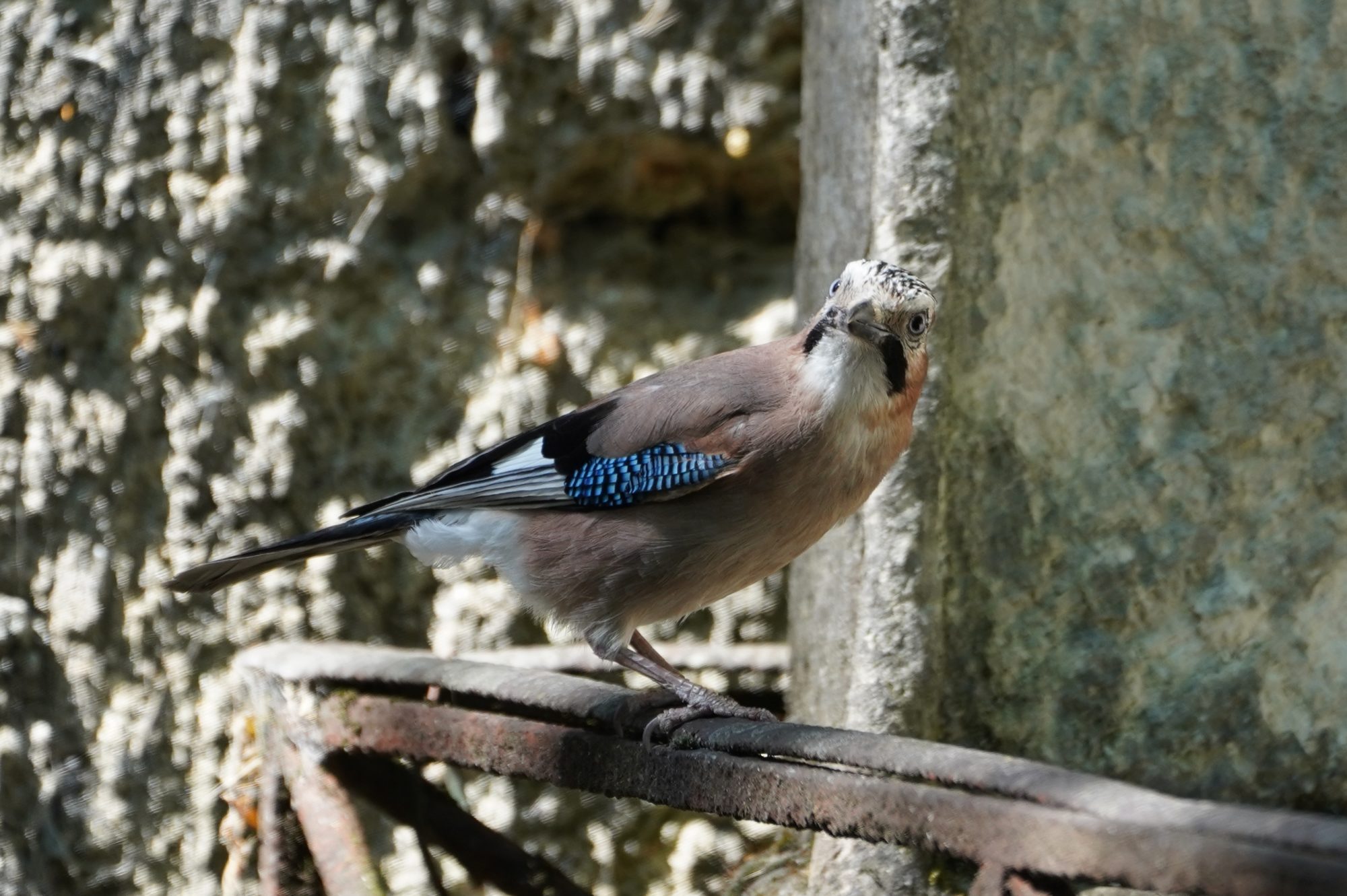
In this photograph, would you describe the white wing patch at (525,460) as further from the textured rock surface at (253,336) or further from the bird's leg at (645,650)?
the textured rock surface at (253,336)

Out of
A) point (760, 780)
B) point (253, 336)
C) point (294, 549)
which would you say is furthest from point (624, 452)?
point (253, 336)

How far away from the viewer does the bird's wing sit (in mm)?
3062

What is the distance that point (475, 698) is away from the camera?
122 inches

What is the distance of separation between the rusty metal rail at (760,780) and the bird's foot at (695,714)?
4 centimetres

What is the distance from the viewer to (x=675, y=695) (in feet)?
9.70

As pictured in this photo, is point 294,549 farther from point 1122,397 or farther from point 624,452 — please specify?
point 1122,397

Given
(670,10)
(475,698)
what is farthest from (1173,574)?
(670,10)

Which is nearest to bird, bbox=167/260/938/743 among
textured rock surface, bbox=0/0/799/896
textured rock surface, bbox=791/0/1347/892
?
textured rock surface, bbox=791/0/1347/892

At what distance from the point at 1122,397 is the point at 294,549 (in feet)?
5.65

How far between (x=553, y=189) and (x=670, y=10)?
0.55 m

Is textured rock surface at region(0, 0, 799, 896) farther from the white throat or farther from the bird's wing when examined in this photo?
the white throat

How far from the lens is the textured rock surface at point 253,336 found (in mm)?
3828

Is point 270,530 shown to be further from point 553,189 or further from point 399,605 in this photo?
point 553,189

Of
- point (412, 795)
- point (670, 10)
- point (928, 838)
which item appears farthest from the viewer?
point (670, 10)
